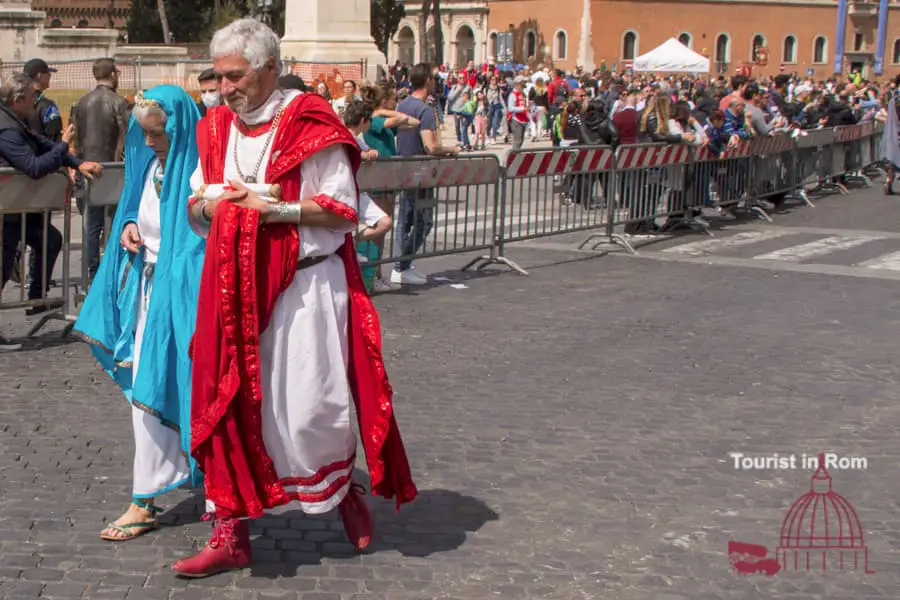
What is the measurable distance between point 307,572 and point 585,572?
3.34ft

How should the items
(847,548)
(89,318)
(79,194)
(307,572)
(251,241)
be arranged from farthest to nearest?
1. (79,194)
2. (89,318)
3. (847,548)
4. (307,572)
5. (251,241)

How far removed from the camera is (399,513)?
5625 millimetres

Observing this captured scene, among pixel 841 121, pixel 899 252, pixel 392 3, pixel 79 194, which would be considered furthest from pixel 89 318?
pixel 392 3

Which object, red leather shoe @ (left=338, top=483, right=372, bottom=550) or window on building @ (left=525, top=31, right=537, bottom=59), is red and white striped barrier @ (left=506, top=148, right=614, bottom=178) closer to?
red leather shoe @ (left=338, top=483, right=372, bottom=550)

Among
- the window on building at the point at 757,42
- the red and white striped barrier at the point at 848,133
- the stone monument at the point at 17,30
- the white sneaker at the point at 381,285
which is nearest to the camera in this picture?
the white sneaker at the point at 381,285

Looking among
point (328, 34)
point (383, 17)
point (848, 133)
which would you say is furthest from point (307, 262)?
point (383, 17)

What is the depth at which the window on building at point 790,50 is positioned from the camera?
89250 millimetres

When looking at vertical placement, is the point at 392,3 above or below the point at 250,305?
above

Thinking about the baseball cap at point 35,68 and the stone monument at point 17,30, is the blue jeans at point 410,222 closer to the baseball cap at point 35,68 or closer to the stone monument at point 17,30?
the baseball cap at point 35,68

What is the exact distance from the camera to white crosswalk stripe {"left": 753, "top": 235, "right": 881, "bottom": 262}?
1374 cm

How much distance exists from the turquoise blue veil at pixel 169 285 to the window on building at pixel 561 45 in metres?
80.1

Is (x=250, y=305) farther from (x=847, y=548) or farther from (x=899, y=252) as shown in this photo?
(x=899, y=252)

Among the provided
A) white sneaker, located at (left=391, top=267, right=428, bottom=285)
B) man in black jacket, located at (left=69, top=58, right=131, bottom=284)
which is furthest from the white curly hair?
man in black jacket, located at (left=69, top=58, right=131, bottom=284)

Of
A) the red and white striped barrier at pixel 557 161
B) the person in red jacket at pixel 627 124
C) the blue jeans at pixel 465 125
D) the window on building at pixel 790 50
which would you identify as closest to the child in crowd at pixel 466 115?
the blue jeans at pixel 465 125
